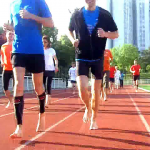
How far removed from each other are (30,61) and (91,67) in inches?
43.5

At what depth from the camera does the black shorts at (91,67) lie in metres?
4.97

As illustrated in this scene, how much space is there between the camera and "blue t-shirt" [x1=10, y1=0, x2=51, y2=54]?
4422mm

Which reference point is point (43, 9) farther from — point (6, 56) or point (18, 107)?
point (6, 56)

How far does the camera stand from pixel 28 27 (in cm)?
443

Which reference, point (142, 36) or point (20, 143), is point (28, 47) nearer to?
point (20, 143)

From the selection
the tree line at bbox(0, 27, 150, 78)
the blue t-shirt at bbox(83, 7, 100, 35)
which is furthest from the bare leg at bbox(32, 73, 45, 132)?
the tree line at bbox(0, 27, 150, 78)

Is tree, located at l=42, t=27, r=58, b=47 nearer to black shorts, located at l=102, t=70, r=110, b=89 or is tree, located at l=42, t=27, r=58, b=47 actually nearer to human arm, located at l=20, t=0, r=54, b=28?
black shorts, located at l=102, t=70, r=110, b=89

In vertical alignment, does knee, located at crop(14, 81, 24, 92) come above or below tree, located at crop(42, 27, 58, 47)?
below

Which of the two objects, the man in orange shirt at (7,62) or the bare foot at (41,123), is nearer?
the bare foot at (41,123)

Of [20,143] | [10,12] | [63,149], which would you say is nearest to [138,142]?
[63,149]

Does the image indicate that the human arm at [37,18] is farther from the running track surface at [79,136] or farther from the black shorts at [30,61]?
the running track surface at [79,136]

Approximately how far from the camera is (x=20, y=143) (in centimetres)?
404

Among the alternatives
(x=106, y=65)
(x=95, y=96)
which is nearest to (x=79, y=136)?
(x=95, y=96)

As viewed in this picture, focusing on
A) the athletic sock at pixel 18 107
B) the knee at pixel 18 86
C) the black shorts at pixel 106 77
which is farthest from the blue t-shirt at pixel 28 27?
the black shorts at pixel 106 77
